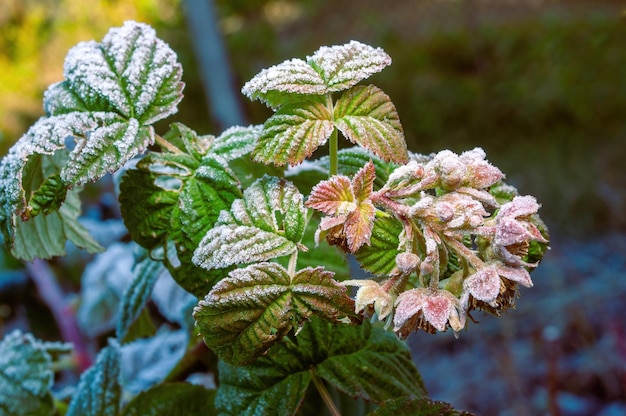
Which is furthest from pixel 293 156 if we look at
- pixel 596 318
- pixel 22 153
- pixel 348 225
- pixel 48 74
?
pixel 48 74

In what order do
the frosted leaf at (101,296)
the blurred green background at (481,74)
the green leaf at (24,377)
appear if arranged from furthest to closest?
1. the blurred green background at (481,74)
2. the frosted leaf at (101,296)
3. the green leaf at (24,377)

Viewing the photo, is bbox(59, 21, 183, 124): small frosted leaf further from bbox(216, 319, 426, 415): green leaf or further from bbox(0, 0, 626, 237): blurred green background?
bbox(0, 0, 626, 237): blurred green background

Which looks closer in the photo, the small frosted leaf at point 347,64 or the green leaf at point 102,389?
the small frosted leaf at point 347,64

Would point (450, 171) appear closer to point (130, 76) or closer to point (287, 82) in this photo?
point (287, 82)

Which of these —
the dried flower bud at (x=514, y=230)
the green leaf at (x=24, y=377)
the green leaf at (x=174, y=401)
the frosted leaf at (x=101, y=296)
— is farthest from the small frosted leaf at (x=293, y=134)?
the frosted leaf at (x=101, y=296)

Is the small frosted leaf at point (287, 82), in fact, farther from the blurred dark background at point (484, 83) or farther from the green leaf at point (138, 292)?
the blurred dark background at point (484, 83)

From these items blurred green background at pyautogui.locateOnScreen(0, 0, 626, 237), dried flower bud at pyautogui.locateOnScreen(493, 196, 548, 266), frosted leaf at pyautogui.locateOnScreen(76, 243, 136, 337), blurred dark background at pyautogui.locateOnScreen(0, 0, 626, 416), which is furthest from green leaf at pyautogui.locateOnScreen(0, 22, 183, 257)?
blurred green background at pyautogui.locateOnScreen(0, 0, 626, 237)

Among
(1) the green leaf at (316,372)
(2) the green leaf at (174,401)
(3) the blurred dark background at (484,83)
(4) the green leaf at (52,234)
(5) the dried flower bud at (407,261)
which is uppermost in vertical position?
(4) the green leaf at (52,234)
